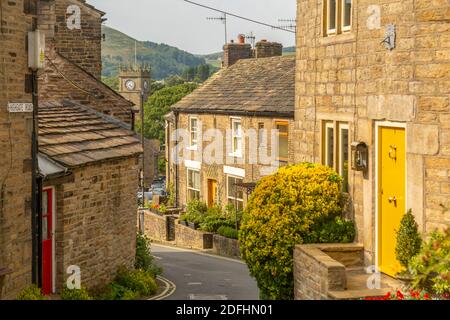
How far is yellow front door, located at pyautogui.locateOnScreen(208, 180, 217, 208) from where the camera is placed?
115ft

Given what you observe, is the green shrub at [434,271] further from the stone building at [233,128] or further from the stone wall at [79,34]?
the stone building at [233,128]

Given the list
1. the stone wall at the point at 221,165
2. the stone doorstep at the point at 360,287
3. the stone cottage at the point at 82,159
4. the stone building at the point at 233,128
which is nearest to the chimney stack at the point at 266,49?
the stone building at the point at 233,128

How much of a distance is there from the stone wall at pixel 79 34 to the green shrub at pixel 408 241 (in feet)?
47.1

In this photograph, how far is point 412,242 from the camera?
11.9 meters

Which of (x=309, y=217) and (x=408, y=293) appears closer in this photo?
(x=408, y=293)

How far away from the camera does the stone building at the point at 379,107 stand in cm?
1184

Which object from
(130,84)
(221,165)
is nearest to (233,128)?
(221,165)

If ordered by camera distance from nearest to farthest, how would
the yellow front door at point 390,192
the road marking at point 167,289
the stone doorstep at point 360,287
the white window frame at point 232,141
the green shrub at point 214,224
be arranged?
the stone doorstep at point 360,287 → the yellow front door at point 390,192 → the road marking at point 167,289 → the green shrub at point 214,224 → the white window frame at point 232,141

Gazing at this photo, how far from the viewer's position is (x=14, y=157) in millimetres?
13172

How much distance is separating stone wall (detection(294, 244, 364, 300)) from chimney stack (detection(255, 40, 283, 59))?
1028 inches

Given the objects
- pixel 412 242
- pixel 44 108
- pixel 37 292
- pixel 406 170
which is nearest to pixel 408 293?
pixel 412 242

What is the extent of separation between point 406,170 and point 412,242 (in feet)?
3.79

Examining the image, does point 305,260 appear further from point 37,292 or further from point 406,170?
point 37,292

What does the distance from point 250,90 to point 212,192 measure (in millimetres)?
4801
